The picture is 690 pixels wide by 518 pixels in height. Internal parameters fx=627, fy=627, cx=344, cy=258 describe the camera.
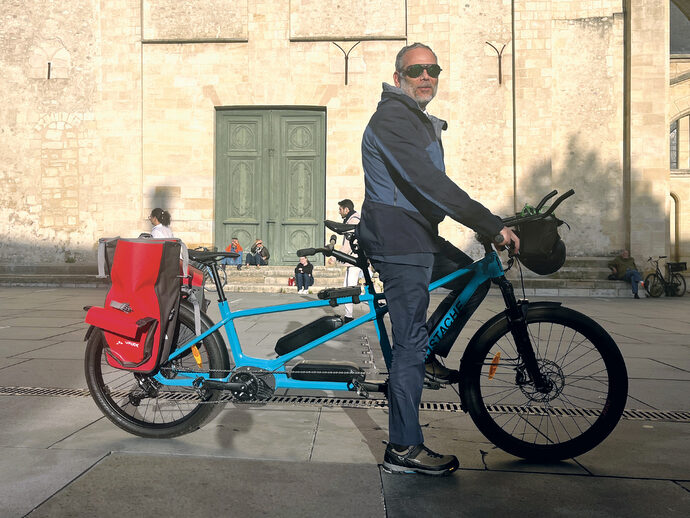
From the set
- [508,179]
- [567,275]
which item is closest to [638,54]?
[508,179]

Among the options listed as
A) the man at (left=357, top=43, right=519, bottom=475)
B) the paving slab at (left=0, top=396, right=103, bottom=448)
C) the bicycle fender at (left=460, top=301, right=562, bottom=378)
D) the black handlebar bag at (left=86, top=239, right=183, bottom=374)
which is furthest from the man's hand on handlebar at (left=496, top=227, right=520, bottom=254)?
the paving slab at (left=0, top=396, right=103, bottom=448)

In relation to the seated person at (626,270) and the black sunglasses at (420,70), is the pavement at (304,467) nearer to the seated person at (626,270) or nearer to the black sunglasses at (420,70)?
the black sunglasses at (420,70)

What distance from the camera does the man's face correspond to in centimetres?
293

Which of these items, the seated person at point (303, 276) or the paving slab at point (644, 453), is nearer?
the paving slab at point (644, 453)

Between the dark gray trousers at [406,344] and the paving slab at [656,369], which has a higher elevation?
the dark gray trousers at [406,344]

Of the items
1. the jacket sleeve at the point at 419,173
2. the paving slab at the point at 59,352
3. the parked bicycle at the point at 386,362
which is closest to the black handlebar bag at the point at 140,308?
the parked bicycle at the point at 386,362

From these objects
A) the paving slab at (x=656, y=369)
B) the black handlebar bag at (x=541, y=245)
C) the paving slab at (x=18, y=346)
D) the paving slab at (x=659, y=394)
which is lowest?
the paving slab at (x=656, y=369)

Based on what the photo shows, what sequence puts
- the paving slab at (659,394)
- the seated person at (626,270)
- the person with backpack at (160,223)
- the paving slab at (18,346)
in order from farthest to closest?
the seated person at (626,270) → the person with backpack at (160,223) → the paving slab at (18,346) → the paving slab at (659,394)

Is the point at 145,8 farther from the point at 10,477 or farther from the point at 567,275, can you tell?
the point at 10,477

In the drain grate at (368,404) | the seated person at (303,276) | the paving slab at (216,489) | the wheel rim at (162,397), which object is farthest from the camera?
the seated person at (303,276)

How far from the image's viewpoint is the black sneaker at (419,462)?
2.73 meters

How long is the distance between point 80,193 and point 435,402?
47.8 feet

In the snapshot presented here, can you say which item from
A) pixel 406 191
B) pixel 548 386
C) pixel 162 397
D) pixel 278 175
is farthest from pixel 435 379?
pixel 278 175

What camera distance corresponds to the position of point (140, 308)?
10.3ft
